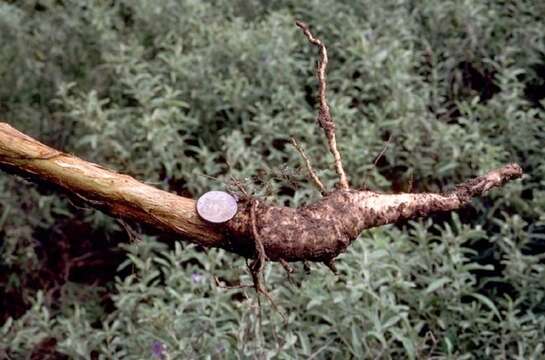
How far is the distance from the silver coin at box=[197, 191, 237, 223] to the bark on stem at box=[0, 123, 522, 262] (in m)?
0.02

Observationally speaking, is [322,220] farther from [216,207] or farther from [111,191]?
[111,191]

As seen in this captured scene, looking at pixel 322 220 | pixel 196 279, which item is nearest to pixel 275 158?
pixel 196 279

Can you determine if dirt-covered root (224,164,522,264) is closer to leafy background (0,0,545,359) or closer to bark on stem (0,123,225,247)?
bark on stem (0,123,225,247)

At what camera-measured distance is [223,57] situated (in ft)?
14.7

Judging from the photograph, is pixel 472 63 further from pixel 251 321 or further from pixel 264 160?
pixel 251 321

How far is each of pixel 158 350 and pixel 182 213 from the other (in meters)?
1.16

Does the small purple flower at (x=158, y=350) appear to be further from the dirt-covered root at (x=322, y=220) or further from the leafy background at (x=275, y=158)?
the dirt-covered root at (x=322, y=220)

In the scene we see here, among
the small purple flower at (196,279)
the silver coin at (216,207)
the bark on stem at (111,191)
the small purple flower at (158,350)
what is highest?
the silver coin at (216,207)

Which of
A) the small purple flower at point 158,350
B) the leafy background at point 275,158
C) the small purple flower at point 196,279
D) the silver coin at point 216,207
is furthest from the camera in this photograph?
the small purple flower at point 196,279

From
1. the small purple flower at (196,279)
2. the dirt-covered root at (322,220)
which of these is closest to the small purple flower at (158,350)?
the small purple flower at (196,279)

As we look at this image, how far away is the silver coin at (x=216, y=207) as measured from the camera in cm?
177

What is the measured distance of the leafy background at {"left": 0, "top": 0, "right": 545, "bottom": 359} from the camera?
2.90 meters

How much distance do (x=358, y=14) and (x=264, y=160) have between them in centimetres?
146

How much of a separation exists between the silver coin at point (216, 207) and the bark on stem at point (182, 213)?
2 cm
